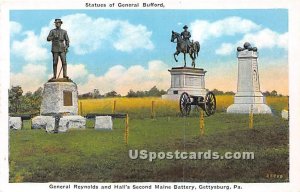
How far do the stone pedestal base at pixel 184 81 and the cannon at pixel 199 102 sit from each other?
0.04 metres

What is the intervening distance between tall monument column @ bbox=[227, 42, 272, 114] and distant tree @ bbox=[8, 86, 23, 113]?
188 centimetres

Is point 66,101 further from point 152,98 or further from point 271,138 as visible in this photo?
point 271,138

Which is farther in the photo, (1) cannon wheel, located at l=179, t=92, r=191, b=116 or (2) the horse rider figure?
(1) cannon wheel, located at l=179, t=92, r=191, b=116

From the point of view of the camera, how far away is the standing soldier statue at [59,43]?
21.9ft

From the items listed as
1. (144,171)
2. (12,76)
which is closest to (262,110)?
(144,171)

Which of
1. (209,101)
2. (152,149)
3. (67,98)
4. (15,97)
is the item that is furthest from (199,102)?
(15,97)

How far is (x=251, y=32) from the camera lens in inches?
262

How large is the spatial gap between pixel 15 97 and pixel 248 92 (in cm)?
209

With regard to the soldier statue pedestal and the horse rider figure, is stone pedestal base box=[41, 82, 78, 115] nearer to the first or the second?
the soldier statue pedestal

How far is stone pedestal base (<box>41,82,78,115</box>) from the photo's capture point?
22.2 ft

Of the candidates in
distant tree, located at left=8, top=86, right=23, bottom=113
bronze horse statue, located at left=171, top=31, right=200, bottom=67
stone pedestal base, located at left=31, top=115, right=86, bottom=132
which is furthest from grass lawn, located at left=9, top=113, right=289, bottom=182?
bronze horse statue, located at left=171, top=31, right=200, bottom=67

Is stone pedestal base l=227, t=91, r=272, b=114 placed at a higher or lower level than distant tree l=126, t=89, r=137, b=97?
lower
